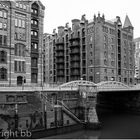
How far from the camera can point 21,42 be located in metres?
43.6

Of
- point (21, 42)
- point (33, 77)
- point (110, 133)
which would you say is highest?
point (21, 42)

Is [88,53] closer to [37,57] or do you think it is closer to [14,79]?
[37,57]

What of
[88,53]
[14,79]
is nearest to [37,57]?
[14,79]

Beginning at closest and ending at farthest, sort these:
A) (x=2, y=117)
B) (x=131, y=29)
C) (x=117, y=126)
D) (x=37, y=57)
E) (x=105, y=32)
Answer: (x=2, y=117) → (x=117, y=126) → (x=37, y=57) → (x=105, y=32) → (x=131, y=29)

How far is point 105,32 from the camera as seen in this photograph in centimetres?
6494

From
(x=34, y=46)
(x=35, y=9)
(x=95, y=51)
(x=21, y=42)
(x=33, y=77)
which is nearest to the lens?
(x=21, y=42)

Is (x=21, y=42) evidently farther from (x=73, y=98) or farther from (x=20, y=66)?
(x=73, y=98)

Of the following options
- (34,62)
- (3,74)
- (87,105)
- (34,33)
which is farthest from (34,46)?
(87,105)

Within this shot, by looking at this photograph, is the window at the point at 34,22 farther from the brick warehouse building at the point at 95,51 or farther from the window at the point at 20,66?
the brick warehouse building at the point at 95,51

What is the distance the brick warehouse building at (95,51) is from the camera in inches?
2500

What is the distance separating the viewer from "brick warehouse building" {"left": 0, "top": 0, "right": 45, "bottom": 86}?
40875 millimetres

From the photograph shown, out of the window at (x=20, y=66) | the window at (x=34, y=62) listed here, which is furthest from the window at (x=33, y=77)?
the window at (x=20, y=66)

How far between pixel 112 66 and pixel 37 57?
96.3ft

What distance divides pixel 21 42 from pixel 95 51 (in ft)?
90.6
